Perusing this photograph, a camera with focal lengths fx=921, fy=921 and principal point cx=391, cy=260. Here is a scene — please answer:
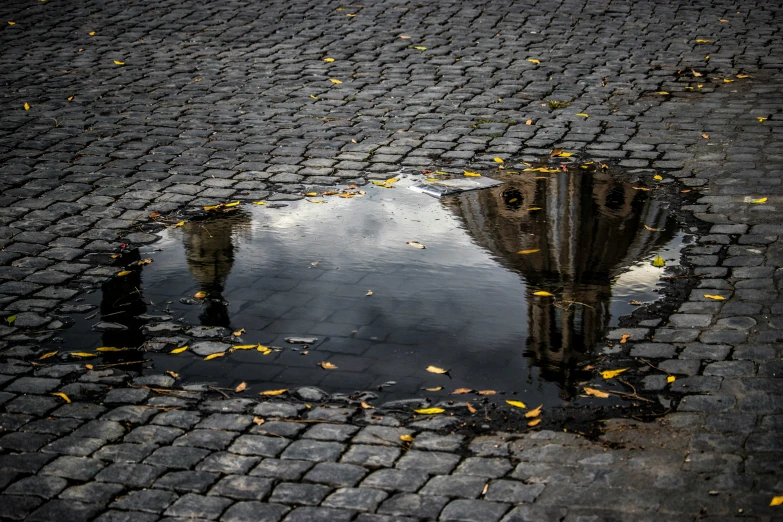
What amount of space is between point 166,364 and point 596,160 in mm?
4650

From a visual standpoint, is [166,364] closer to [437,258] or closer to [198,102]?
[437,258]

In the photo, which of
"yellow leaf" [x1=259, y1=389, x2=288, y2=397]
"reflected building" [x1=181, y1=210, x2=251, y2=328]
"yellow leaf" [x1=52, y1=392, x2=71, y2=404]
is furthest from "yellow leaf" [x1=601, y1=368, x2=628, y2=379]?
"yellow leaf" [x1=52, y1=392, x2=71, y2=404]

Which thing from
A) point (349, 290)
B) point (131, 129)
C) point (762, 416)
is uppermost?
point (131, 129)

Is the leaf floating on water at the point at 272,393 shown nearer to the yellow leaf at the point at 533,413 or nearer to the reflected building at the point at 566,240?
the yellow leaf at the point at 533,413

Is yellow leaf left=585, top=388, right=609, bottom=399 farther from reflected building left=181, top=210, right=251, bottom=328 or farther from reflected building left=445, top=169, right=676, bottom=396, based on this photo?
reflected building left=181, top=210, right=251, bottom=328

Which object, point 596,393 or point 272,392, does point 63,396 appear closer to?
point 272,392

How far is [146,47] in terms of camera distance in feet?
40.9

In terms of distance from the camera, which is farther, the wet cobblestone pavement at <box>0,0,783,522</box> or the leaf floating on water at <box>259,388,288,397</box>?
the leaf floating on water at <box>259,388,288,397</box>

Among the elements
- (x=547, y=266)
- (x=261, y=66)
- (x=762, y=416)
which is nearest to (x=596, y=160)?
(x=547, y=266)

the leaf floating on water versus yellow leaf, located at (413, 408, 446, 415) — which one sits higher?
the leaf floating on water

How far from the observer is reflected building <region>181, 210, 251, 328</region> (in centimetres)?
598

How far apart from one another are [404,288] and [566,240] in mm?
1399

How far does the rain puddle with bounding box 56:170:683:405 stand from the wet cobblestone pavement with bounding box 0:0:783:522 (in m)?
0.28

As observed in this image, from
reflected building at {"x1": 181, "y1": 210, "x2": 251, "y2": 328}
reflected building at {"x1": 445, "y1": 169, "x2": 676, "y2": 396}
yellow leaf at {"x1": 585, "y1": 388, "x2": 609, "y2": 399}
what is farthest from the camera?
reflected building at {"x1": 181, "y1": 210, "x2": 251, "y2": 328}
